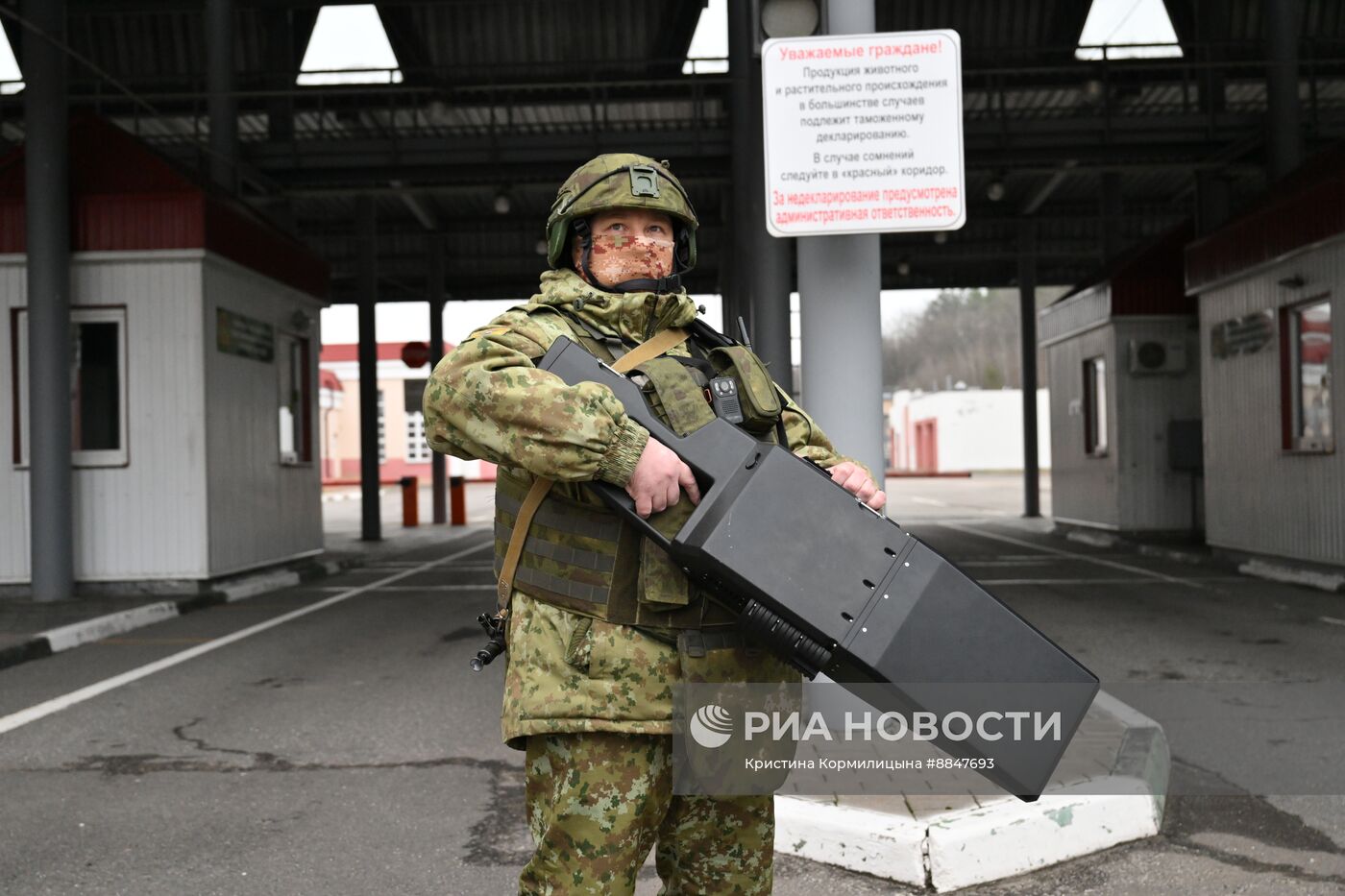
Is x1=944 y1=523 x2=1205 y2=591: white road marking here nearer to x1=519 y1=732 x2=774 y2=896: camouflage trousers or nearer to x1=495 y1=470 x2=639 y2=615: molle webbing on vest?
Answer: x1=519 y1=732 x2=774 y2=896: camouflage trousers

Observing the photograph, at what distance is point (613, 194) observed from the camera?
2.27m

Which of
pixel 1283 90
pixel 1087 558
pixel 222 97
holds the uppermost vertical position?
pixel 222 97

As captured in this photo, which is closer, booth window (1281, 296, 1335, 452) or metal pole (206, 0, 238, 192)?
booth window (1281, 296, 1335, 452)

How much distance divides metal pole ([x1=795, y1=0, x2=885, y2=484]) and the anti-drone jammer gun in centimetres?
312

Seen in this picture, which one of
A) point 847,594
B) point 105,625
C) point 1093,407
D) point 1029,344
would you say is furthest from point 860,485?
point 1029,344

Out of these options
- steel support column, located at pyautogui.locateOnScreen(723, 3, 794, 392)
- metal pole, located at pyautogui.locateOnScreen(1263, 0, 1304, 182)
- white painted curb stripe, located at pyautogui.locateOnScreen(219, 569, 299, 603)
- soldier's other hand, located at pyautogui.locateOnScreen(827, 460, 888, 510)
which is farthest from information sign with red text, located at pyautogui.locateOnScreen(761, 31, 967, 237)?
metal pole, located at pyautogui.locateOnScreen(1263, 0, 1304, 182)

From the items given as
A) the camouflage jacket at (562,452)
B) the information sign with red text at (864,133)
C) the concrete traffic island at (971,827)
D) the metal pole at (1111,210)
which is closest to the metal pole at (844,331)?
the information sign with red text at (864,133)

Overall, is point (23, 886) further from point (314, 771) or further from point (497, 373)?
point (497, 373)

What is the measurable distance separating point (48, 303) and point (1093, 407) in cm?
1381

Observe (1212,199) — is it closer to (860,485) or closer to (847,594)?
(860,485)

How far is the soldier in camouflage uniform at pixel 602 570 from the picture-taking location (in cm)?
205

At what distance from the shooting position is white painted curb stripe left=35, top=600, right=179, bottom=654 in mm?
8406

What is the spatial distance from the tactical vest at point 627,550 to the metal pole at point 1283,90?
13.3 metres

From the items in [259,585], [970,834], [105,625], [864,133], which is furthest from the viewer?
[259,585]
